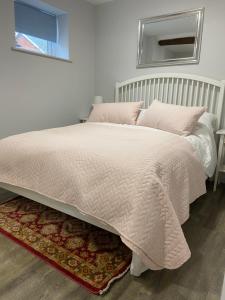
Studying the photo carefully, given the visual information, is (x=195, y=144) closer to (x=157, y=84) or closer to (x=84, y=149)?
(x=84, y=149)

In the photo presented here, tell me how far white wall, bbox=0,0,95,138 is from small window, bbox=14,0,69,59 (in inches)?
4.6

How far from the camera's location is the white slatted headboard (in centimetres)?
275

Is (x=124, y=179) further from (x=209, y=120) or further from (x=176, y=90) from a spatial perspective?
(x=176, y=90)

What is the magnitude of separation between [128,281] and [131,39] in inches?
122

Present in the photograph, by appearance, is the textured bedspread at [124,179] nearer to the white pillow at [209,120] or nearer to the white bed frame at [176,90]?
the white pillow at [209,120]

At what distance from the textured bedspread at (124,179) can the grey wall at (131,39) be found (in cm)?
140

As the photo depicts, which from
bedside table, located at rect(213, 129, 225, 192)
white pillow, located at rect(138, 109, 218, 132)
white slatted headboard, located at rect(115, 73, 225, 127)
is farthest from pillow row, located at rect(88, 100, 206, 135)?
white slatted headboard, located at rect(115, 73, 225, 127)

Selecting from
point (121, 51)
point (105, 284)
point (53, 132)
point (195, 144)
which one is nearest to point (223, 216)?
point (195, 144)

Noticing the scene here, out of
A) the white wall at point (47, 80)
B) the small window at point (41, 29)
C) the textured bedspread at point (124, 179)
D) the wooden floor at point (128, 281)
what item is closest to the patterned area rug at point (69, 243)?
the wooden floor at point (128, 281)

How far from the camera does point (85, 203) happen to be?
138 centimetres

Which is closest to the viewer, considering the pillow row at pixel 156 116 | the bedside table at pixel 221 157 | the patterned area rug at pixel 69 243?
the patterned area rug at pixel 69 243

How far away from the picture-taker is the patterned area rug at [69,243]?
1337mm

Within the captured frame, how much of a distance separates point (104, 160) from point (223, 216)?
134 cm

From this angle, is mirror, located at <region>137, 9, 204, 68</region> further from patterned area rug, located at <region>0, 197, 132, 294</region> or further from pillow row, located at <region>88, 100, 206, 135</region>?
patterned area rug, located at <region>0, 197, 132, 294</region>
